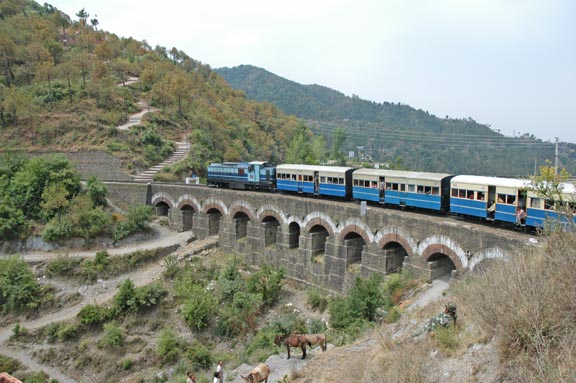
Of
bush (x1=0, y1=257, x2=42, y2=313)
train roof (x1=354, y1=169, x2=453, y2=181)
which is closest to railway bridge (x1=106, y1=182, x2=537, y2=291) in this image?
train roof (x1=354, y1=169, x2=453, y2=181)

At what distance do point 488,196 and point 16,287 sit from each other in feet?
80.0

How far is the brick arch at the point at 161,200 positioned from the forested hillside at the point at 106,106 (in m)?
5.77

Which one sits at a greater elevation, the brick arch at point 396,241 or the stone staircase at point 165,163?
the stone staircase at point 165,163

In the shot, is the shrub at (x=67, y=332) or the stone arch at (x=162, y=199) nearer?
the shrub at (x=67, y=332)

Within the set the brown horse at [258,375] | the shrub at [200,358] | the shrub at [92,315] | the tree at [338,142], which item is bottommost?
the shrub at [200,358]

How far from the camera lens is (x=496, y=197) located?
53.1 ft

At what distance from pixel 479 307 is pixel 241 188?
23.8 meters

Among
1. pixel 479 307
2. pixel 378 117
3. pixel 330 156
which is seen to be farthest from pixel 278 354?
pixel 378 117

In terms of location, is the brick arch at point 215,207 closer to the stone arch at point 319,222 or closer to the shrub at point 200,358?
the stone arch at point 319,222

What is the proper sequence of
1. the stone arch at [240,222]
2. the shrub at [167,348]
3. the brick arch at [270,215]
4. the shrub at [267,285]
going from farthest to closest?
the stone arch at [240,222] < the brick arch at [270,215] < the shrub at [267,285] < the shrub at [167,348]

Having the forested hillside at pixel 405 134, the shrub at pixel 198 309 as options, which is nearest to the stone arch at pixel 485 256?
the shrub at pixel 198 309

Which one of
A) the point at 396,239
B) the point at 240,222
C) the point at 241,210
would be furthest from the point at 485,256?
the point at 240,222

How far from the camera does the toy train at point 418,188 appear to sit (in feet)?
49.8

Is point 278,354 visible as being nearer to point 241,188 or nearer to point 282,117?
point 241,188
